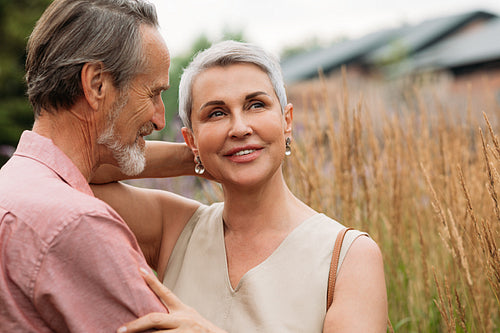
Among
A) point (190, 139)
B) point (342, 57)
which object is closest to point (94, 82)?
point (190, 139)

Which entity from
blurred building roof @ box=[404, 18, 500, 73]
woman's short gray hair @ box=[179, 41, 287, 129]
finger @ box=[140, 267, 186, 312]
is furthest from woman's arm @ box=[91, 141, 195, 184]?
blurred building roof @ box=[404, 18, 500, 73]

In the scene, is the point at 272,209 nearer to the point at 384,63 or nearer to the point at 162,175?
the point at 162,175

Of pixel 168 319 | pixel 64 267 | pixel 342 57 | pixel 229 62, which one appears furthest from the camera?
pixel 342 57

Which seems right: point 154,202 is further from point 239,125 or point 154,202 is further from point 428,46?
point 428,46

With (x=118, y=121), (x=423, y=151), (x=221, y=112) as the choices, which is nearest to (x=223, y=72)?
(x=221, y=112)

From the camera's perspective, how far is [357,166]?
2887mm

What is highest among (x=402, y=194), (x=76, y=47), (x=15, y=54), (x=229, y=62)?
(x=15, y=54)

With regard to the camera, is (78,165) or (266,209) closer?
(78,165)

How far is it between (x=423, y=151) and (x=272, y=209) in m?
1.32

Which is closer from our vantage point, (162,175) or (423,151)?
(162,175)

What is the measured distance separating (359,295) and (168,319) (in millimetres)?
634

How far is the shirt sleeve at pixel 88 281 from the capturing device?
1.26m

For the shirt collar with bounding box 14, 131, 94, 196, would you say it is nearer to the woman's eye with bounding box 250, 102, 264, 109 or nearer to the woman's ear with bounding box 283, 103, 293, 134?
the woman's eye with bounding box 250, 102, 264, 109

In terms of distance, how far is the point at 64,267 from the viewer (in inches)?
49.9
